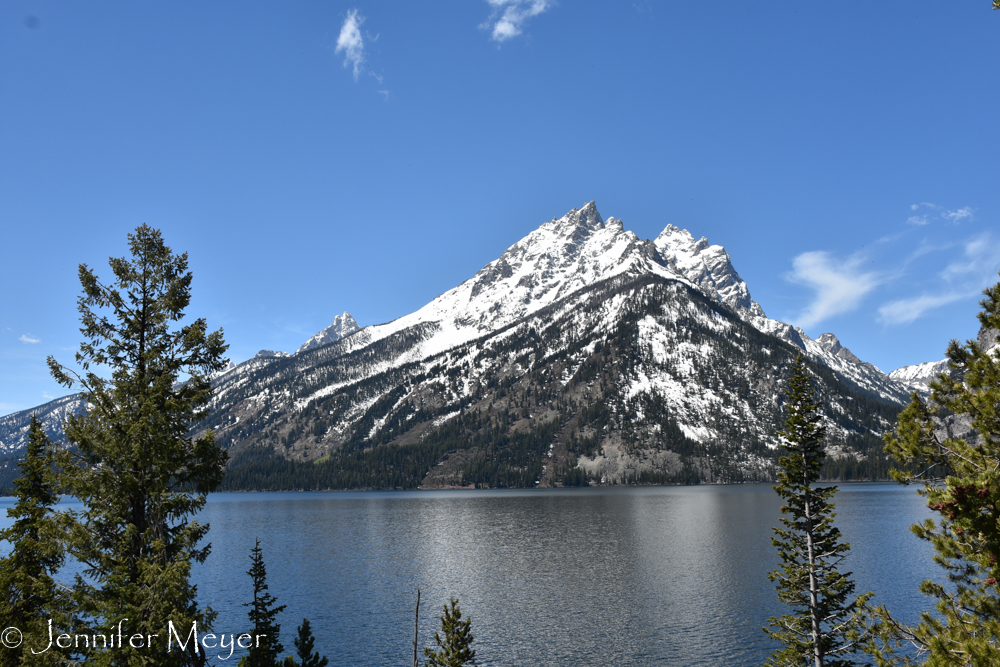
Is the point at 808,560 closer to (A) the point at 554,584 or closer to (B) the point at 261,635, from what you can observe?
(B) the point at 261,635

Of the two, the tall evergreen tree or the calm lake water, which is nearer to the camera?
the tall evergreen tree

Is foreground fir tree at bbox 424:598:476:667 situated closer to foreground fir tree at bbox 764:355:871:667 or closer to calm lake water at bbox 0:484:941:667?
foreground fir tree at bbox 764:355:871:667

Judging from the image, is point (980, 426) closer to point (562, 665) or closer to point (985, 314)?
point (985, 314)

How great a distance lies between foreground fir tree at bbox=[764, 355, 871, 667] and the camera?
3397 centimetres

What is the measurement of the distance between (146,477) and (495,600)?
6532 cm

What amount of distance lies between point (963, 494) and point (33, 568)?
39.5 m

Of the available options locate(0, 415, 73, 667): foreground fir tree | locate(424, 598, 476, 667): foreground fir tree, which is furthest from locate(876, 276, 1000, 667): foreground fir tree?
locate(0, 415, 73, 667): foreground fir tree

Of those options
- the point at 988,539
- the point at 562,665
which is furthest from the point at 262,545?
the point at 988,539

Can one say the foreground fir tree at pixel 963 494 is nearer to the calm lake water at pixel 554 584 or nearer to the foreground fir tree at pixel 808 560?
the foreground fir tree at pixel 808 560

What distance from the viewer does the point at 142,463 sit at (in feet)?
71.4

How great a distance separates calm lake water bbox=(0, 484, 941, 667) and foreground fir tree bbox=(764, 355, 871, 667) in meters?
22.4

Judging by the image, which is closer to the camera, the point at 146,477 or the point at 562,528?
the point at 146,477

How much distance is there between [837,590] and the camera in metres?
34.5
